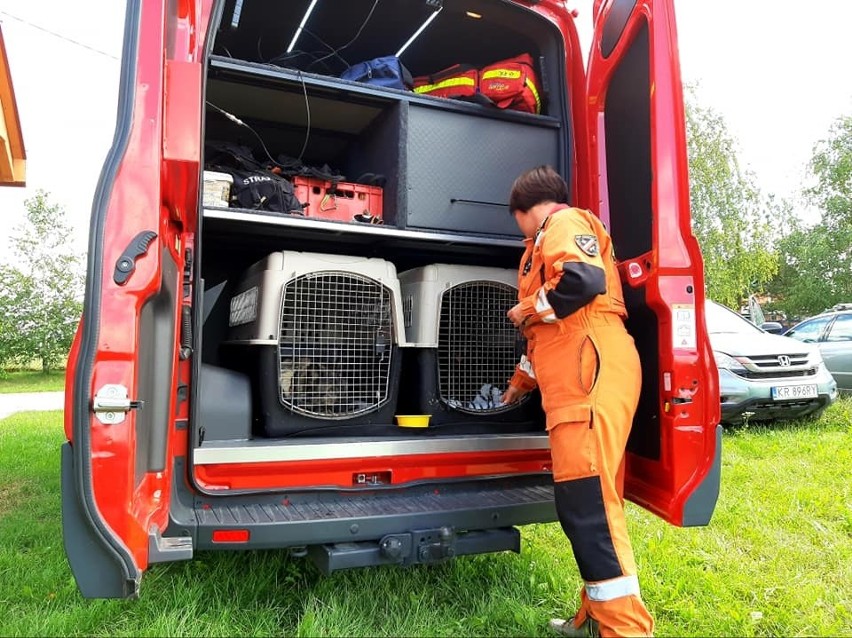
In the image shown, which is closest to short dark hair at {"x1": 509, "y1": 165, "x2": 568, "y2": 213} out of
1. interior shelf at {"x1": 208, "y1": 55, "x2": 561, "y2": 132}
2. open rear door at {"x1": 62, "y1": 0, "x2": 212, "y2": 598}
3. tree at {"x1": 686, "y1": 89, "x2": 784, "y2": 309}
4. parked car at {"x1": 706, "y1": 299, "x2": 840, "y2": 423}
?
interior shelf at {"x1": 208, "y1": 55, "x2": 561, "y2": 132}

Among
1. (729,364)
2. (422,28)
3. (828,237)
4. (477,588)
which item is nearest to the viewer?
(477,588)

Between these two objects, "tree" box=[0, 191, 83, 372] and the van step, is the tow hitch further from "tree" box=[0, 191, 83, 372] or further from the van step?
"tree" box=[0, 191, 83, 372]

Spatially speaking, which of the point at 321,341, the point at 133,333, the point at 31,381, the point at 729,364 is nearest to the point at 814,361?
the point at 729,364

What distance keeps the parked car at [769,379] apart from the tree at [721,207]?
14314 mm

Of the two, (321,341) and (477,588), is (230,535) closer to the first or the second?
(321,341)

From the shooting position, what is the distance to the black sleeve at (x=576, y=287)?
2.24 meters

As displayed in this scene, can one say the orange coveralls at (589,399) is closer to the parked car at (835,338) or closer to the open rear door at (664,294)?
the open rear door at (664,294)

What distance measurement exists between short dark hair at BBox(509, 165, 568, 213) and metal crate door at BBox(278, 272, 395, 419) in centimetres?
75

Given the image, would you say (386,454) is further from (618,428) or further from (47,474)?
(47,474)

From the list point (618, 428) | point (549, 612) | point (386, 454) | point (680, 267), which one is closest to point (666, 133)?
point (680, 267)

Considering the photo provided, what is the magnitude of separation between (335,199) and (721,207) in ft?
66.1

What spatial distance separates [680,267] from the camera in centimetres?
247

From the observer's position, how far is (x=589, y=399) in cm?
226

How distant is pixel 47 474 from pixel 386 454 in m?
3.83
